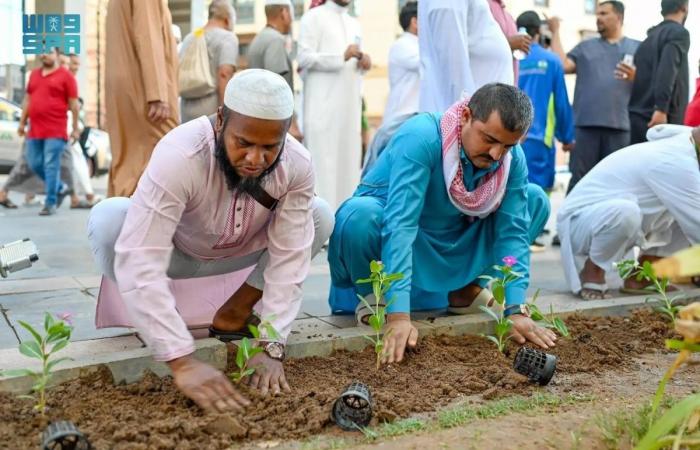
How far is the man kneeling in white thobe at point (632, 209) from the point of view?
4.54 meters

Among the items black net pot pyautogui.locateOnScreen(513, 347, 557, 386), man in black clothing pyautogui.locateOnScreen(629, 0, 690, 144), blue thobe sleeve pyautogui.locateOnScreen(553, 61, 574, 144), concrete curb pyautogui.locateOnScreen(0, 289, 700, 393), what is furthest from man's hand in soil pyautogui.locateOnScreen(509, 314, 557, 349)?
blue thobe sleeve pyautogui.locateOnScreen(553, 61, 574, 144)

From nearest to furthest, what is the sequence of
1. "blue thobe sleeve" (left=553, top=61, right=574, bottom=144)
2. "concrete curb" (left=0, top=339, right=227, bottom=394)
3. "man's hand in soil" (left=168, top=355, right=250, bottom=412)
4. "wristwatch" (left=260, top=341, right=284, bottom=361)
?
1. "man's hand in soil" (left=168, top=355, right=250, bottom=412)
2. "concrete curb" (left=0, top=339, right=227, bottom=394)
3. "wristwatch" (left=260, top=341, right=284, bottom=361)
4. "blue thobe sleeve" (left=553, top=61, right=574, bottom=144)

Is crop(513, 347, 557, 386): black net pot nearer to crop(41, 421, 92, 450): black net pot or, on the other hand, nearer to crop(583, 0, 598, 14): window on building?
crop(41, 421, 92, 450): black net pot

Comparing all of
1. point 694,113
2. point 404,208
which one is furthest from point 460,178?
point 694,113

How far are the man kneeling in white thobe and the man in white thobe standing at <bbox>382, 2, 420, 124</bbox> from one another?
1.65 metres

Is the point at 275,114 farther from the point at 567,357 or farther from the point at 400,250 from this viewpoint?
the point at 567,357

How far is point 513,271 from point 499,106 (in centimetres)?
73

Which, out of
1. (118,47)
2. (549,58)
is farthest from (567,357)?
(549,58)

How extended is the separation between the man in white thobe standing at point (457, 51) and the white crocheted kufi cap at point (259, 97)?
6.87 ft

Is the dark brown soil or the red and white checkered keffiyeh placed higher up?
the red and white checkered keffiyeh

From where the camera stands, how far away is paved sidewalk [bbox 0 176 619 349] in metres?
3.75

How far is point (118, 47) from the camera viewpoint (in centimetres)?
505

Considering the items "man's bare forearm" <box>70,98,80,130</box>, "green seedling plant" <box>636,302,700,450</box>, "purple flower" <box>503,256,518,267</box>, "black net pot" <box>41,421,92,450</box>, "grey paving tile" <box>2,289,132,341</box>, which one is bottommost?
"grey paving tile" <box>2,289,132,341</box>

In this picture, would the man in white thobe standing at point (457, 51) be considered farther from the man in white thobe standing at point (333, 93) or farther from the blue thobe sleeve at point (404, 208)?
the man in white thobe standing at point (333, 93)
